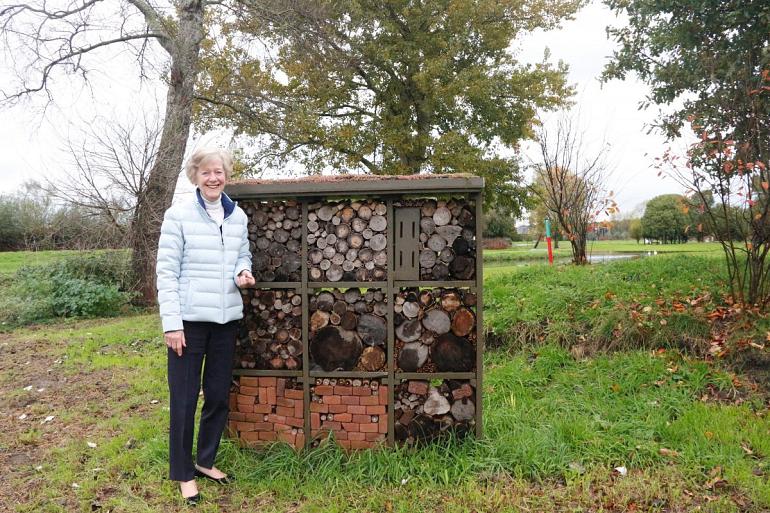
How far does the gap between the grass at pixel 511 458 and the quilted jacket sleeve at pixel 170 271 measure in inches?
41.5

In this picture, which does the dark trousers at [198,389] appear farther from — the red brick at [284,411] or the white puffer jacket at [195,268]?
the red brick at [284,411]

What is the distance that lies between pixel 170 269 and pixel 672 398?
3.59 m

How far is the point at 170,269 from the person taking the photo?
2.80 meters

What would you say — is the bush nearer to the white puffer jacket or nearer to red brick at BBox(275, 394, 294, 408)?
red brick at BBox(275, 394, 294, 408)

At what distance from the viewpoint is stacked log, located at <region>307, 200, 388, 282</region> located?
3250mm

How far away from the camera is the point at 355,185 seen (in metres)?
3.16

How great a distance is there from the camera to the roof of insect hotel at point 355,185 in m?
3.08

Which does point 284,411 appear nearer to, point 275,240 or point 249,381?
point 249,381

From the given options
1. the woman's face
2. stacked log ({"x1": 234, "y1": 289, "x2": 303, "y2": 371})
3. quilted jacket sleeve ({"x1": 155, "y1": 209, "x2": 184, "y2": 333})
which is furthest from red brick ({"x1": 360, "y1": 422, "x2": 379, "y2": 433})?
the woman's face

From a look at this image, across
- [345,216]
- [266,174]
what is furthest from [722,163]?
[266,174]

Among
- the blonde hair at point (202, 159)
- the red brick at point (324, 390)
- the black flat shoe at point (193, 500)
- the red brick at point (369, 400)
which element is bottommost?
the black flat shoe at point (193, 500)

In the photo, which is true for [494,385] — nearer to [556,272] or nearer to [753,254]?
[753,254]

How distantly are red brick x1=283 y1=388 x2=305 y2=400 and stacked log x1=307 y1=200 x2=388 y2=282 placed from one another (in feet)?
2.43

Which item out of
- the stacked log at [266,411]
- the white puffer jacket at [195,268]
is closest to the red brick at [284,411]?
the stacked log at [266,411]
